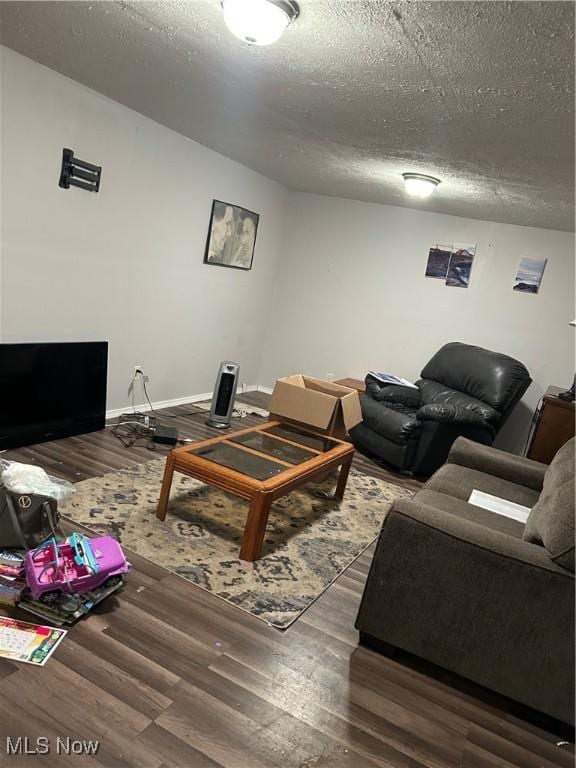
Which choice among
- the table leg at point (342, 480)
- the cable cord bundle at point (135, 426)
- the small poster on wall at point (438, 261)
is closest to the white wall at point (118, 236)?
the cable cord bundle at point (135, 426)

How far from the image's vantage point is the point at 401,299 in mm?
5652

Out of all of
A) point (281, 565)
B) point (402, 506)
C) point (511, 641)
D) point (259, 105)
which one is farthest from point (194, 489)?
point (259, 105)

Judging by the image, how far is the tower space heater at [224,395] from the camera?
4.66m

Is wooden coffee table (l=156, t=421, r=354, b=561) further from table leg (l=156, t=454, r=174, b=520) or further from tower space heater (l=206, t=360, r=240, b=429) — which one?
tower space heater (l=206, t=360, r=240, b=429)

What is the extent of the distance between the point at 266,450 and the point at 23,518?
1.34m

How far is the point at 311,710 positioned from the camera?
1857 millimetres

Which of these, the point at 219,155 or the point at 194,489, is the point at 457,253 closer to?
the point at 219,155

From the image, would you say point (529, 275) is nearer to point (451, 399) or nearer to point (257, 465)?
point (451, 399)

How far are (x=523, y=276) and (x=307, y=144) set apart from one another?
99.3 inches

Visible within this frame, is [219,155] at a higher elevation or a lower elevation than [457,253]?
higher

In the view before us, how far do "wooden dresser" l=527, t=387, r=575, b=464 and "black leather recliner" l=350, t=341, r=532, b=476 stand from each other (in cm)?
36

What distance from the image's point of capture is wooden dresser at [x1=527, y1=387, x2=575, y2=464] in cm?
398

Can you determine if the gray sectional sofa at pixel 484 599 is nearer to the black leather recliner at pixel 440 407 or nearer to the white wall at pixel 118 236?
the black leather recliner at pixel 440 407

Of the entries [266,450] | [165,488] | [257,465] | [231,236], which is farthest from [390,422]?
[231,236]
